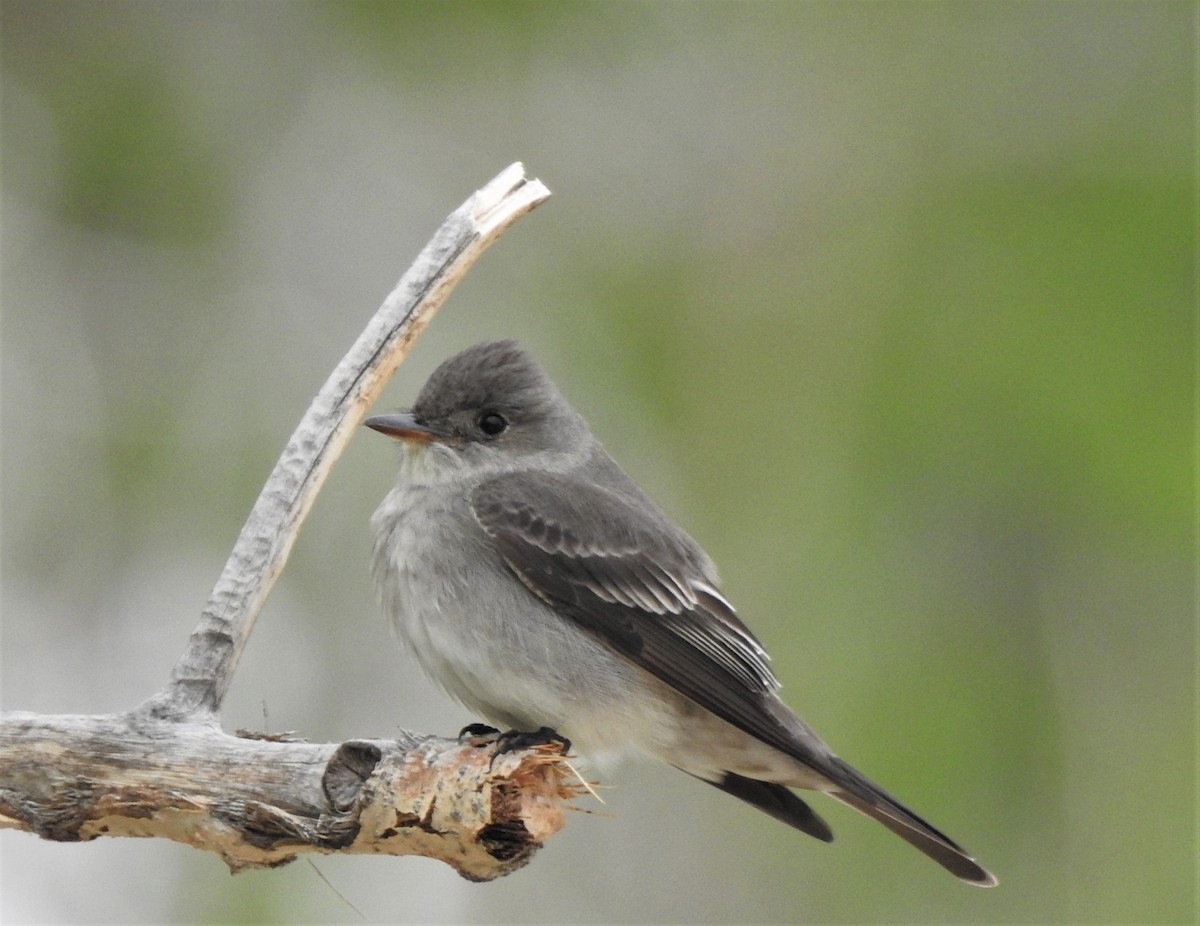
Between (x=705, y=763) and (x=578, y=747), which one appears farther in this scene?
(x=705, y=763)

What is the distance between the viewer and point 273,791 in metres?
3.42

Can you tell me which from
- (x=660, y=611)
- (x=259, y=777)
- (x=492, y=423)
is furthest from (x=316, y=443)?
(x=660, y=611)

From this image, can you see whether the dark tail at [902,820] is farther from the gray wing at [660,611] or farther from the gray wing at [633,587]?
the gray wing at [633,587]

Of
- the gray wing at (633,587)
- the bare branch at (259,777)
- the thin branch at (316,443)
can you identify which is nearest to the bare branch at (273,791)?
the bare branch at (259,777)

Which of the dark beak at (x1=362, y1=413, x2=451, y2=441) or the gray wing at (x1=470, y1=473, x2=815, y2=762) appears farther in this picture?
the dark beak at (x1=362, y1=413, x2=451, y2=441)

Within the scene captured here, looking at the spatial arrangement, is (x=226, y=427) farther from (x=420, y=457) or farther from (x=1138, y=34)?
(x=1138, y=34)

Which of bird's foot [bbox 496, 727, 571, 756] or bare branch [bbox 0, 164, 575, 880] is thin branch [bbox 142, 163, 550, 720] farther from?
bird's foot [bbox 496, 727, 571, 756]

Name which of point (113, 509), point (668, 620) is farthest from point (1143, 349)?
point (113, 509)

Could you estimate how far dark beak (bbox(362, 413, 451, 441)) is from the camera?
15.1 ft

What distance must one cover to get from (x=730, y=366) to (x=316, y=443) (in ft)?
10.9

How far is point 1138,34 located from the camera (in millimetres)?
6844

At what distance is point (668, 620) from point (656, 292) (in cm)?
299

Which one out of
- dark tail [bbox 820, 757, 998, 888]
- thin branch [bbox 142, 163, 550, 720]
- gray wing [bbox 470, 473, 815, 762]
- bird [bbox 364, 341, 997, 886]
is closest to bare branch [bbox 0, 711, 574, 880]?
thin branch [bbox 142, 163, 550, 720]

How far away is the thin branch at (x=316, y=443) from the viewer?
367cm
